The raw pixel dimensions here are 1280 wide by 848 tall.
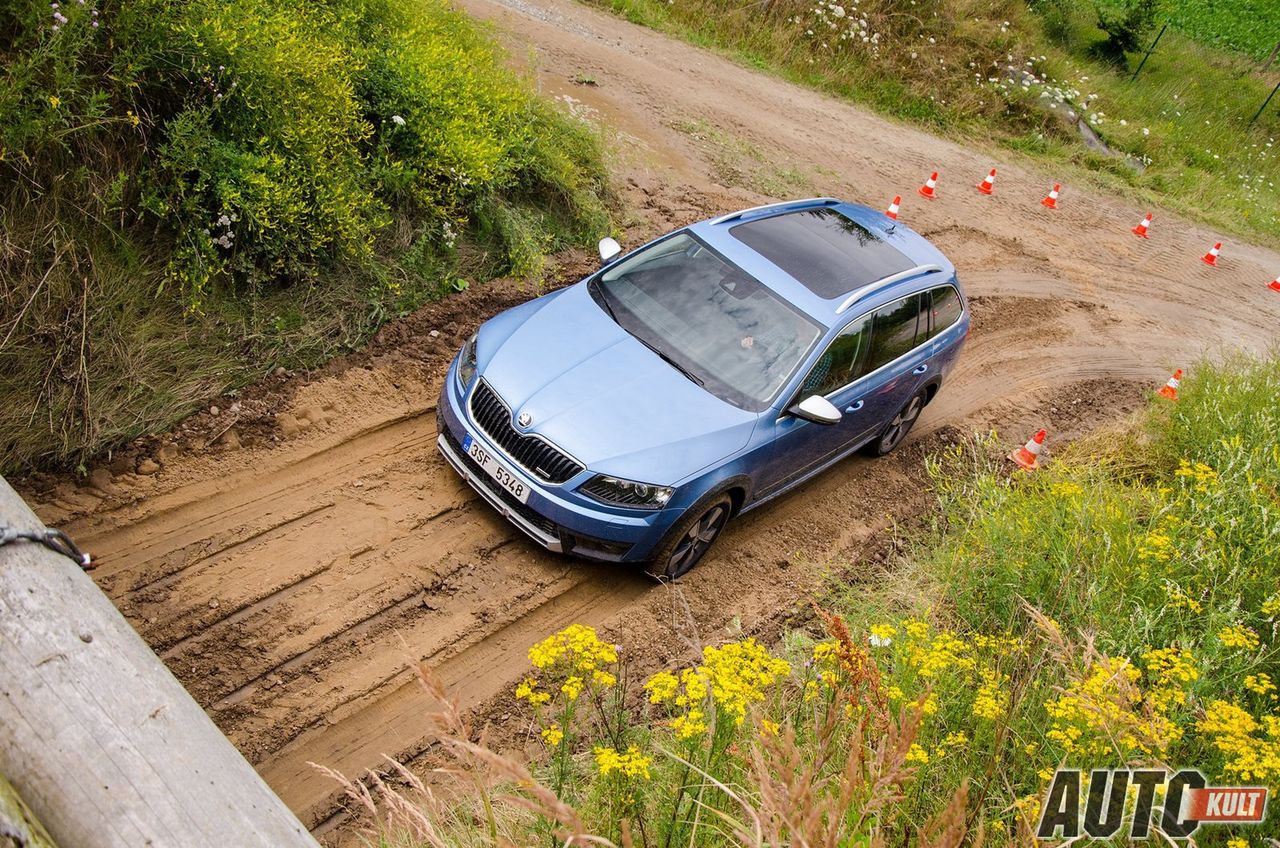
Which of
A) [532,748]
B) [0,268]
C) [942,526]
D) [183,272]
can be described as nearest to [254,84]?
[183,272]

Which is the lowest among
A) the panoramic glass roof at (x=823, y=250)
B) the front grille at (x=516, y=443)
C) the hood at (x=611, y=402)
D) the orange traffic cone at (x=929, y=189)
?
the front grille at (x=516, y=443)

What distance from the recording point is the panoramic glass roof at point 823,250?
22.8 ft

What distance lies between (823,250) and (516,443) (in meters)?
2.97

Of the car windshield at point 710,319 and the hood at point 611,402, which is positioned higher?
the car windshield at point 710,319

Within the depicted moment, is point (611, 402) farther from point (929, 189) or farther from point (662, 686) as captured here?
point (929, 189)

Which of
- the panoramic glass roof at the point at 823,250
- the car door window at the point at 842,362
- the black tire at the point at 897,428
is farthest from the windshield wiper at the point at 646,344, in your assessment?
the black tire at the point at 897,428

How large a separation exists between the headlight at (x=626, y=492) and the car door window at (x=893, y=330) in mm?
2277

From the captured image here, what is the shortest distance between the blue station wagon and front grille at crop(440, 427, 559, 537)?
1 cm

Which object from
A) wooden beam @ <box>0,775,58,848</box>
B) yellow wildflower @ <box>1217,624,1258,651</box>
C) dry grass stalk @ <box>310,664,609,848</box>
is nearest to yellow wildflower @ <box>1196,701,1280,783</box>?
yellow wildflower @ <box>1217,624,1258,651</box>

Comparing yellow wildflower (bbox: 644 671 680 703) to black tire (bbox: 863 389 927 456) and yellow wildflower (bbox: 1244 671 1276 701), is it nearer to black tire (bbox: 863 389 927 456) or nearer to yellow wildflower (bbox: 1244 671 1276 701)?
yellow wildflower (bbox: 1244 671 1276 701)

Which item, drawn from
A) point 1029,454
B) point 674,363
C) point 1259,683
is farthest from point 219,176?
point 1029,454

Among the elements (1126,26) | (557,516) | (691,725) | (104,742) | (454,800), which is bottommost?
(454,800)

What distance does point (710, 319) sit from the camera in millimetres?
6656

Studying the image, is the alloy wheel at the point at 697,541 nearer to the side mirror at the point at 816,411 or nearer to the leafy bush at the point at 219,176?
the side mirror at the point at 816,411
